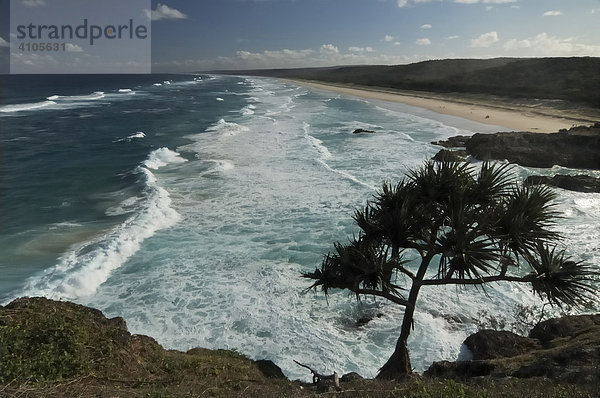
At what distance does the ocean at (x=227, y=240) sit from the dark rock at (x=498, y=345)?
741 millimetres

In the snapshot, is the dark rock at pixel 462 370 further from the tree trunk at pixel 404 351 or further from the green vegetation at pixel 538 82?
the green vegetation at pixel 538 82

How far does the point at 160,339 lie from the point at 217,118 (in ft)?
145

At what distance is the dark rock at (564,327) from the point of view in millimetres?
8648

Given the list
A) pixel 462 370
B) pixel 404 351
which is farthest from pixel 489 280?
pixel 404 351

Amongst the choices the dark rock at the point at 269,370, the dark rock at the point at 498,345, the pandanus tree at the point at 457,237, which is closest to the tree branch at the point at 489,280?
the pandanus tree at the point at 457,237

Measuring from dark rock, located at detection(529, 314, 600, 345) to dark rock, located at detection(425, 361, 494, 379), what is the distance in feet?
8.02

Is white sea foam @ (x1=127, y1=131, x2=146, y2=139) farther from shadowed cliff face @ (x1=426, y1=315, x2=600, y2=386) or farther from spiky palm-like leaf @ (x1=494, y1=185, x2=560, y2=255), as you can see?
spiky palm-like leaf @ (x1=494, y1=185, x2=560, y2=255)

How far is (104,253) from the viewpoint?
555 inches

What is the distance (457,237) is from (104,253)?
11993mm

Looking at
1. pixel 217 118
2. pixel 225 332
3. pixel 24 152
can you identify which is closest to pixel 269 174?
pixel 225 332

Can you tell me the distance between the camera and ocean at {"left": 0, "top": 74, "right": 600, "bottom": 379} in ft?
33.9

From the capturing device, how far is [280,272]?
1331 cm

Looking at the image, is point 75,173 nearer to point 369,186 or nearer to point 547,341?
point 369,186

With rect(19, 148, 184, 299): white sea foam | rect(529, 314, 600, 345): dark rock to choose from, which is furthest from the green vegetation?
rect(19, 148, 184, 299): white sea foam
